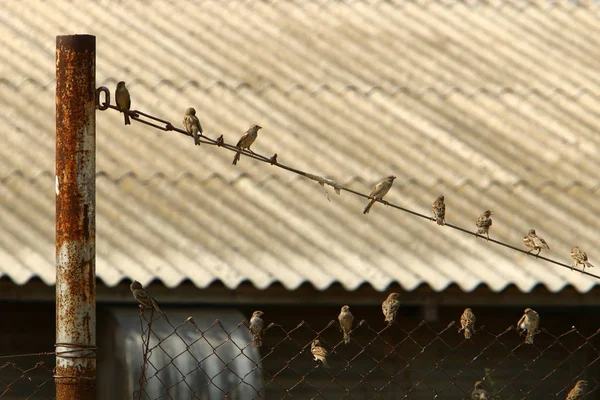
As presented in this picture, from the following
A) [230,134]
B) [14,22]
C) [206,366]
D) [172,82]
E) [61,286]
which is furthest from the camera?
[14,22]

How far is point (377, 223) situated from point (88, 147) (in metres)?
3.27

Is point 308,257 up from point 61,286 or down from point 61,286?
up

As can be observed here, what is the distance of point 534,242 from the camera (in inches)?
247

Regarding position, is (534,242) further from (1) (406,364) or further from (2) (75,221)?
(2) (75,221)

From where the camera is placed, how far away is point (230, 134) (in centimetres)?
761

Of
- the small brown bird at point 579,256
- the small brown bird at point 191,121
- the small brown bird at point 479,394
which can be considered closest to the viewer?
the small brown bird at point 479,394

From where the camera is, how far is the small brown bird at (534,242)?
20.2 ft

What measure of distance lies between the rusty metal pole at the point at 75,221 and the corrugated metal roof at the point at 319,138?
202 centimetres

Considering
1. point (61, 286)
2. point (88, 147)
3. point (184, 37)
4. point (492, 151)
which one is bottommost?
point (61, 286)

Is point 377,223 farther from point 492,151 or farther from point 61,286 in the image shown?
point 61,286

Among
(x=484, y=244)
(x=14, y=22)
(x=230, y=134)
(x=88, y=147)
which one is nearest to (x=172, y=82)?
(x=230, y=134)

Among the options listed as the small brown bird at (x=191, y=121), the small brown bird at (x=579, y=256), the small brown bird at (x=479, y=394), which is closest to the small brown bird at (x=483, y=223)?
the small brown bird at (x=579, y=256)

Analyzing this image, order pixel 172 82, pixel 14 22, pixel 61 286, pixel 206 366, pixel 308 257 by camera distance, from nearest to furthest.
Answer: pixel 61 286 < pixel 206 366 < pixel 308 257 < pixel 172 82 < pixel 14 22

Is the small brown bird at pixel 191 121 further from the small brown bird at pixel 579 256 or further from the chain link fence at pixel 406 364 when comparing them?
the small brown bird at pixel 579 256
